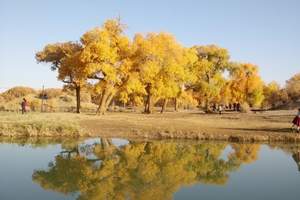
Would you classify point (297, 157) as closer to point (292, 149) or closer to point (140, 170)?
point (292, 149)

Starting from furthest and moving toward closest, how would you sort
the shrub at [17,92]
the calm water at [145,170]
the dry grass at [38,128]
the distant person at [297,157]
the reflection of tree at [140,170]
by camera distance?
the shrub at [17,92] < the dry grass at [38,128] < the distant person at [297,157] < the reflection of tree at [140,170] < the calm water at [145,170]

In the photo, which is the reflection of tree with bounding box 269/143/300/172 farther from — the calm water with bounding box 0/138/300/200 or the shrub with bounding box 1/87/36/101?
the shrub with bounding box 1/87/36/101

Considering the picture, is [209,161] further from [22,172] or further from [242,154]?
[22,172]

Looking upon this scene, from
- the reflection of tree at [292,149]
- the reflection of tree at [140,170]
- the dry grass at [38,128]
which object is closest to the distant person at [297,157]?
the reflection of tree at [292,149]

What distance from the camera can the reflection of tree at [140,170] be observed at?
15.1m

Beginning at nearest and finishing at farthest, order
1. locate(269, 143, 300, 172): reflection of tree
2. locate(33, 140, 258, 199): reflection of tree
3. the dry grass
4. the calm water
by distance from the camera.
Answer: the calm water < locate(33, 140, 258, 199): reflection of tree < locate(269, 143, 300, 172): reflection of tree < the dry grass

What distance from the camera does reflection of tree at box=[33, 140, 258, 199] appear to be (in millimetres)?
15095

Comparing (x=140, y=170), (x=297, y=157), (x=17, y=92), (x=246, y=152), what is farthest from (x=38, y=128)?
(x=17, y=92)

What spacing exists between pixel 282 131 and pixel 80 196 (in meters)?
24.0

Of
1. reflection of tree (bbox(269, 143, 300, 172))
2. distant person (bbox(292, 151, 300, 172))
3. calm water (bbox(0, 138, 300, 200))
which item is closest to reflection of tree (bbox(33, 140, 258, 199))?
calm water (bbox(0, 138, 300, 200))

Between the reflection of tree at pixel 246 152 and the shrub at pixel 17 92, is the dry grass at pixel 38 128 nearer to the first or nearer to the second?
the reflection of tree at pixel 246 152

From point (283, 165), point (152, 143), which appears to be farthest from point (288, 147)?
point (152, 143)

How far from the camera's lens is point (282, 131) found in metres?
34.3

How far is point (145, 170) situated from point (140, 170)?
238 mm
